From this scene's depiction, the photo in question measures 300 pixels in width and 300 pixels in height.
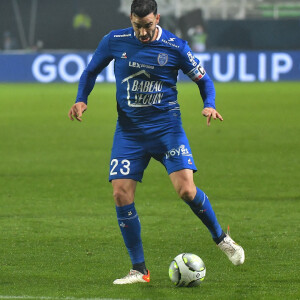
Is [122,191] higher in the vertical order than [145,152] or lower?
lower

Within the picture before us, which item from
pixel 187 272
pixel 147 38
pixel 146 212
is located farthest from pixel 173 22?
pixel 187 272

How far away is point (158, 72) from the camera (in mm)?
6473

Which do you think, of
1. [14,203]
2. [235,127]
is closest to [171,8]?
[235,127]

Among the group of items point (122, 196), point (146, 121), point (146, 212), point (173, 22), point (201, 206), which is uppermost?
point (146, 121)

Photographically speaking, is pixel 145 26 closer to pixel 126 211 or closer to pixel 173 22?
pixel 126 211

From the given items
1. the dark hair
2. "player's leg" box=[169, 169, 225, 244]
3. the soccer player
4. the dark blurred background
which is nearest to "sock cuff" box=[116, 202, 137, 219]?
the soccer player

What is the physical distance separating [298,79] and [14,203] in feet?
70.9

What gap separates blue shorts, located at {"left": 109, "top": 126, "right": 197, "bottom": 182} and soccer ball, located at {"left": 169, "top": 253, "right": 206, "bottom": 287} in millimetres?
663

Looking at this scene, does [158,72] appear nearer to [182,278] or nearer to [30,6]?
[182,278]

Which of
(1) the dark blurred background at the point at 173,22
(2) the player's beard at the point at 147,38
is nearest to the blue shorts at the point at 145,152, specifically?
(2) the player's beard at the point at 147,38

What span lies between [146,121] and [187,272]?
1.15 metres

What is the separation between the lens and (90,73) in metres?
6.63

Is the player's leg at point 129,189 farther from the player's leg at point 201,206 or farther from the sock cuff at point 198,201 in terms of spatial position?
the sock cuff at point 198,201

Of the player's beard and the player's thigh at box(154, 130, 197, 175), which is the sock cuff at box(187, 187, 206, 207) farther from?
the player's beard
